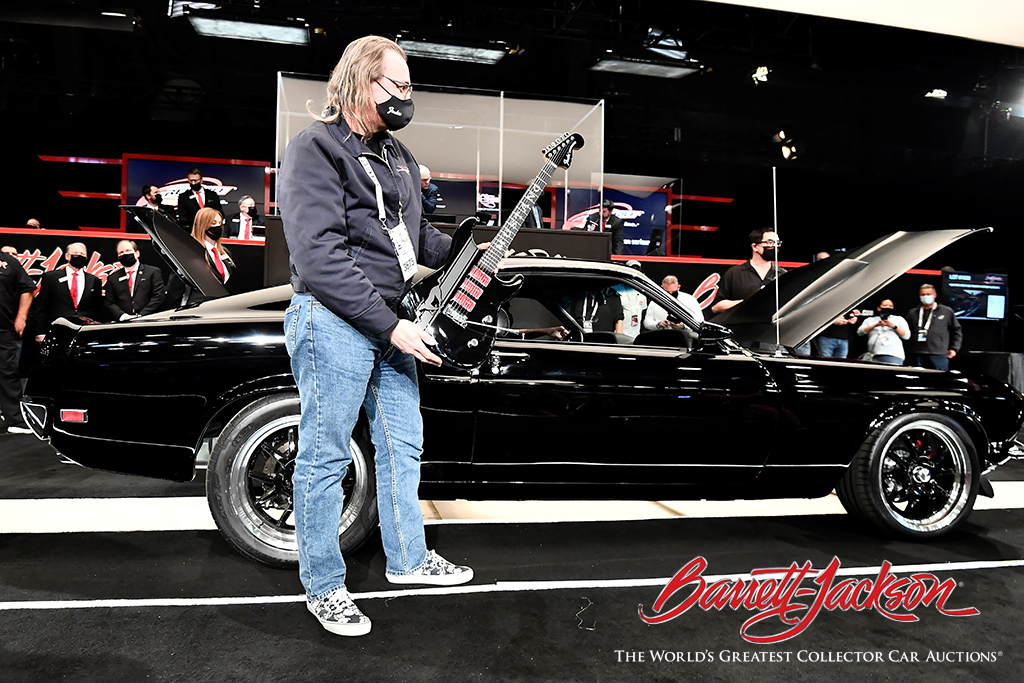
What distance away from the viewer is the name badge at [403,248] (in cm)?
206

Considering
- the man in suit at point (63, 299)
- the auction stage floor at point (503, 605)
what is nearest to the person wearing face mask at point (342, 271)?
the auction stage floor at point (503, 605)

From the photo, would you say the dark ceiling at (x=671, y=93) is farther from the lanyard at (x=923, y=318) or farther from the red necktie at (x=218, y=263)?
the red necktie at (x=218, y=263)

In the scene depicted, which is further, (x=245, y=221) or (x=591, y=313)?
(x=245, y=221)

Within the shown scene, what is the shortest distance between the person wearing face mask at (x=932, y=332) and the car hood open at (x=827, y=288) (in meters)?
6.59

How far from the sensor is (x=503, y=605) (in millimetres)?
2363

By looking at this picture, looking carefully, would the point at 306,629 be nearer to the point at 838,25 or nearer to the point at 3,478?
the point at 3,478

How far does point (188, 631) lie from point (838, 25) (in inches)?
481

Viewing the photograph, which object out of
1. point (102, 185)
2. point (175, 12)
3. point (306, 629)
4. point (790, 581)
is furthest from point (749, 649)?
point (102, 185)

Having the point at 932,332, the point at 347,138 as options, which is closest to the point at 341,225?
the point at 347,138

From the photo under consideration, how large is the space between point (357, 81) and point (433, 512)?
2130mm

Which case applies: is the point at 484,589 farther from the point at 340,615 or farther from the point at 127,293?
the point at 127,293

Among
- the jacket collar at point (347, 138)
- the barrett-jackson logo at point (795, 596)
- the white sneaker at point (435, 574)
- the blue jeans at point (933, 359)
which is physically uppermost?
the jacket collar at point (347, 138)

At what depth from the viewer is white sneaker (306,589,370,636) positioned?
81.6 inches

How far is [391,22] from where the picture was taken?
1088 centimetres
